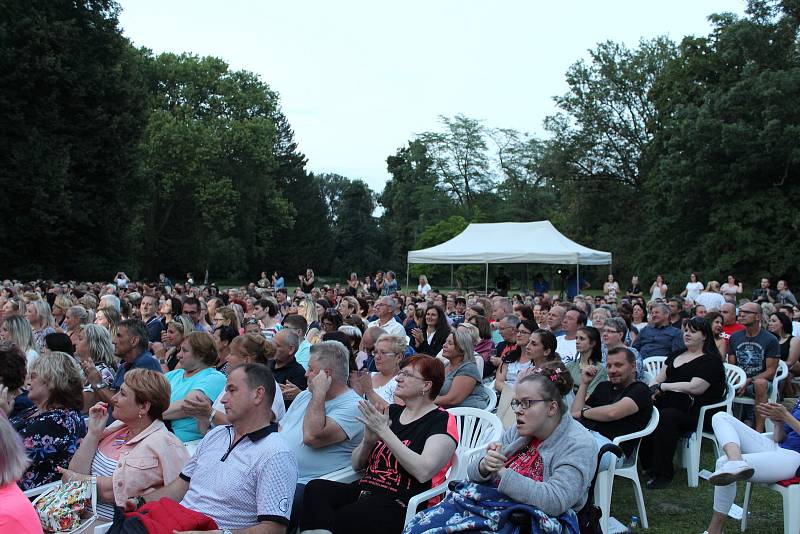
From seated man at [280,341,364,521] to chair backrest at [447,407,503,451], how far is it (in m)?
0.72

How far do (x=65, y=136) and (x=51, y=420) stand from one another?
26056 mm

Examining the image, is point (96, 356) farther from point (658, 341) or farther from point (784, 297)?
point (784, 297)

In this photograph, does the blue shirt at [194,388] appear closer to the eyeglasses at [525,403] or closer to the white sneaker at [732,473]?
the eyeglasses at [525,403]

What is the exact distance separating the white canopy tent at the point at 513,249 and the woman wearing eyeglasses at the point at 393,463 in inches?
661

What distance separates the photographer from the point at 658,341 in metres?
7.55

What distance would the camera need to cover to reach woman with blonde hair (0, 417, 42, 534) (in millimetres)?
2191

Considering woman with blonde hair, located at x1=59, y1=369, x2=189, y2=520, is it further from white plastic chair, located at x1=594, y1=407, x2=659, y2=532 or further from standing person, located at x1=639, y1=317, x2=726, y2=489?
standing person, located at x1=639, y1=317, x2=726, y2=489

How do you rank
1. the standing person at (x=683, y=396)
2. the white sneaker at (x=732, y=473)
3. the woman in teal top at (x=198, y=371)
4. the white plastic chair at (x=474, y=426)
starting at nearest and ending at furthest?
1. the white sneaker at (x=732, y=473)
2. the white plastic chair at (x=474, y=426)
3. the woman in teal top at (x=198, y=371)
4. the standing person at (x=683, y=396)

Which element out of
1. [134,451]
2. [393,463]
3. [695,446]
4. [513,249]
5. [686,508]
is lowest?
[686,508]

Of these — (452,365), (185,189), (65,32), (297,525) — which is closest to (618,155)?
(185,189)

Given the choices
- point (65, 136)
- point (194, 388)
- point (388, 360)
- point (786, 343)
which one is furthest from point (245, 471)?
Answer: point (65, 136)

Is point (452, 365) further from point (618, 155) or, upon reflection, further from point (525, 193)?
point (525, 193)

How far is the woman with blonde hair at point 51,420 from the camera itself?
3.40m

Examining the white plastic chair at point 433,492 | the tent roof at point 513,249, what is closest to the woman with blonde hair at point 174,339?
the white plastic chair at point 433,492
